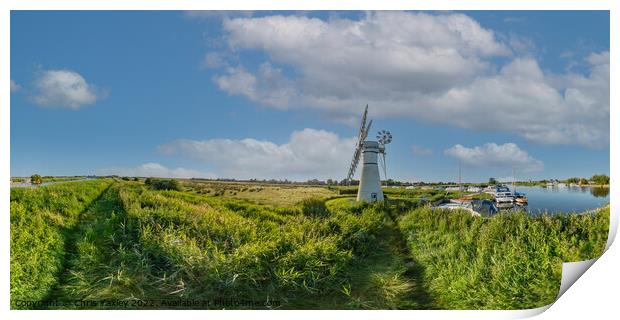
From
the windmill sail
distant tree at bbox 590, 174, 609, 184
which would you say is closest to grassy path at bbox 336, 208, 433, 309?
the windmill sail

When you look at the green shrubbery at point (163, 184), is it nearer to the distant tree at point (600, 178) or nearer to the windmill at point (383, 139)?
the windmill at point (383, 139)

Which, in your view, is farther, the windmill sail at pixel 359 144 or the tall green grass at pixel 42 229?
the windmill sail at pixel 359 144

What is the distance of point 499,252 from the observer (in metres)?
3.97

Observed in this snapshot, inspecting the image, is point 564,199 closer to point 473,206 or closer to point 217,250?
point 473,206

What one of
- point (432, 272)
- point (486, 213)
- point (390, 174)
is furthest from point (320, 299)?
point (486, 213)

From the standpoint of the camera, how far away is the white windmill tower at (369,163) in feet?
14.1

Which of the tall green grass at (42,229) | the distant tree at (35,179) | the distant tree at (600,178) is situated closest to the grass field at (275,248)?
the tall green grass at (42,229)

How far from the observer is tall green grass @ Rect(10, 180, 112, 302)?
4008 mm

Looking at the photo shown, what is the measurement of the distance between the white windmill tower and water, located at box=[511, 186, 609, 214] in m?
1.41

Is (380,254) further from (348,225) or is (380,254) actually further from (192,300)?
(192,300)

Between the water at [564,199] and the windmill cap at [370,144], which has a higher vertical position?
the windmill cap at [370,144]

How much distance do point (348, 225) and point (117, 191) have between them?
233 cm

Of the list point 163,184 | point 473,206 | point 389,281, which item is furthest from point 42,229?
point 473,206

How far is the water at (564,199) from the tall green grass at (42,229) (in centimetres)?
419
